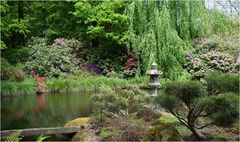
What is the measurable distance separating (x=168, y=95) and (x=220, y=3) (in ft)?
28.5

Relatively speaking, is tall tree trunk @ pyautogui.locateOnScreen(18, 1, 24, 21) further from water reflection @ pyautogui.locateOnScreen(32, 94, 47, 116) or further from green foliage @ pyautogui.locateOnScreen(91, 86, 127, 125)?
green foliage @ pyautogui.locateOnScreen(91, 86, 127, 125)

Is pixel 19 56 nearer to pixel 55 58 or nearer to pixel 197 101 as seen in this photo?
pixel 55 58

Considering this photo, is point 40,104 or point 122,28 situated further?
point 122,28

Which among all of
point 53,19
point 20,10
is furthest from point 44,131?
point 20,10

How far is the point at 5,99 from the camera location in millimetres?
9305

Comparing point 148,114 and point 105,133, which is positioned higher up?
point 148,114

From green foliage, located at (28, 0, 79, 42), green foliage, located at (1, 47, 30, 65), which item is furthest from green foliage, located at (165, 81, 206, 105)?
green foliage, located at (28, 0, 79, 42)

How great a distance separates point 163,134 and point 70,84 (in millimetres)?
6906

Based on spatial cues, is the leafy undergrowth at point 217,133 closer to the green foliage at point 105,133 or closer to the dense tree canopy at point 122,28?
the green foliage at point 105,133

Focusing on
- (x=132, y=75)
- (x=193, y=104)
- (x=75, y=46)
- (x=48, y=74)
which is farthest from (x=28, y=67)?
(x=193, y=104)

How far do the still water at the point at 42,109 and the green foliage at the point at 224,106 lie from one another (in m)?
3.20

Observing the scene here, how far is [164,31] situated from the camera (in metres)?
11.4

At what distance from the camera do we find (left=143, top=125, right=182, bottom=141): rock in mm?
4324

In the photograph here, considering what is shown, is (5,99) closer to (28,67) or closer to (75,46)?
(28,67)
